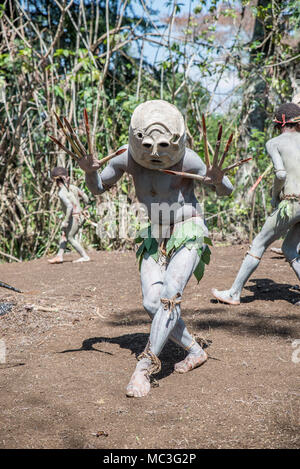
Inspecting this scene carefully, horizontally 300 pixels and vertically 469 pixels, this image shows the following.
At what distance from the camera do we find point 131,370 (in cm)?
297

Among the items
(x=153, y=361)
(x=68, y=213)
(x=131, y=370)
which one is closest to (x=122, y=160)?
(x=153, y=361)

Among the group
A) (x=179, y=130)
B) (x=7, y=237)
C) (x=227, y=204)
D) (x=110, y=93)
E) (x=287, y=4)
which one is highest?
(x=287, y=4)

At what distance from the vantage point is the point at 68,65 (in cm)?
873

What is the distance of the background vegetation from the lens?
7762 mm

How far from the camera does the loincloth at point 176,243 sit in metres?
2.77

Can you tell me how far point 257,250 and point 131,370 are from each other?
1.79 m

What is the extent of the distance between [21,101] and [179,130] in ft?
20.1

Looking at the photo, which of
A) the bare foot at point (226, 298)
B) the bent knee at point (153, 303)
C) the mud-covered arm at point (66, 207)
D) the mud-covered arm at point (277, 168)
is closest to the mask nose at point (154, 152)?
the bent knee at point (153, 303)

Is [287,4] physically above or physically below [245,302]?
above

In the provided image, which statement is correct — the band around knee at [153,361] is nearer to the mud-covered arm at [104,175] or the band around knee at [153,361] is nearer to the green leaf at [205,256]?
the green leaf at [205,256]

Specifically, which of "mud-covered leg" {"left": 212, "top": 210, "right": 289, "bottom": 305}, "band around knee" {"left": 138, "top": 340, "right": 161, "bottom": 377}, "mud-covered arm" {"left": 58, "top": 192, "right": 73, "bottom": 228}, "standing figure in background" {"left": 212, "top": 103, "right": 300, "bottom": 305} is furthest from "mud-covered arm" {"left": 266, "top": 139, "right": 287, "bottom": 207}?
"mud-covered arm" {"left": 58, "top": 192, "right": 73, "bottom": 228}

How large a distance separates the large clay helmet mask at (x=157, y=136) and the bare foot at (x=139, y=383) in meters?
1.12
